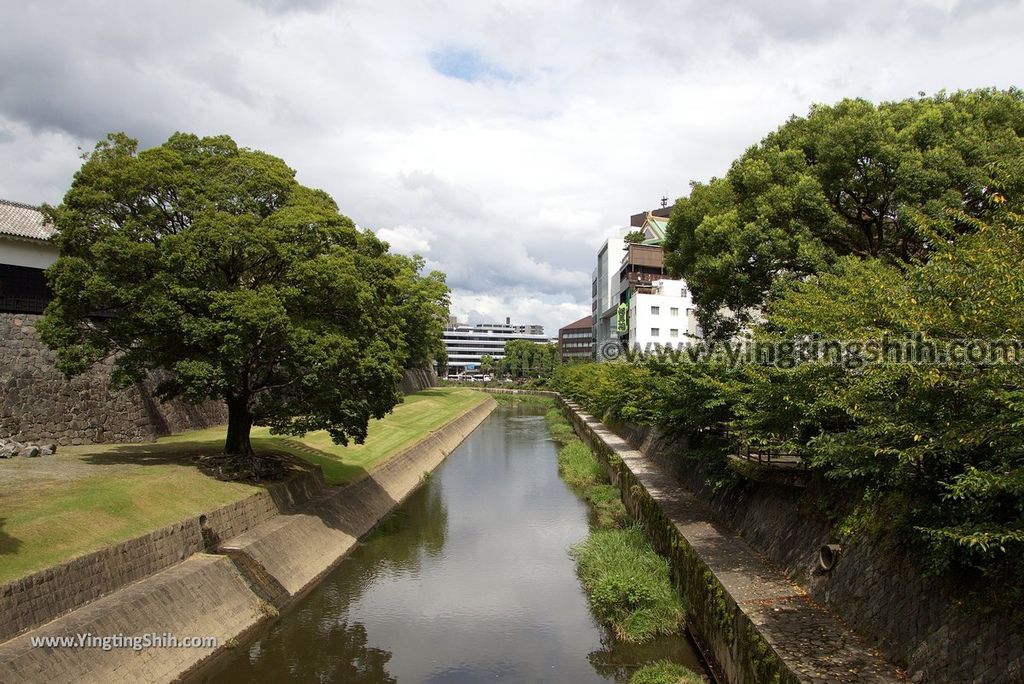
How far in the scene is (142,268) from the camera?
17.5 meters

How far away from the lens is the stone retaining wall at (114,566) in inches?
412

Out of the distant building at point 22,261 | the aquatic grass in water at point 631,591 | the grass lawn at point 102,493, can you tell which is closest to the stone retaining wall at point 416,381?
the distant building at point 22,261

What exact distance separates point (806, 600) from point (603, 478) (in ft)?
69.5

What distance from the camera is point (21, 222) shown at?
2675 centimetres

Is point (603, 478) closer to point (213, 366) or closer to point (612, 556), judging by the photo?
point (612, 556)

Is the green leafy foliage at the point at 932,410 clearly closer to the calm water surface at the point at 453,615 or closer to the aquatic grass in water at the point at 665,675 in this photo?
the aquatic grass in water at the point at 665,675

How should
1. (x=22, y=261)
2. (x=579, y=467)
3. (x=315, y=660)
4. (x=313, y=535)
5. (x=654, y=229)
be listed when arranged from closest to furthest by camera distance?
(x=315, y=660) < (x=313, y=535) < (x=22, y=261) < (x=579, y=467) < (x=654, y=229)

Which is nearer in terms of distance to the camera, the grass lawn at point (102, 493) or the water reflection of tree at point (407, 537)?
the grass lawn at point (102, 493)

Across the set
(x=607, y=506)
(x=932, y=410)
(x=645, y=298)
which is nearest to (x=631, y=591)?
(x=932, y=410)

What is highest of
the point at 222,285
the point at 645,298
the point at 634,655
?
the point at 645,298

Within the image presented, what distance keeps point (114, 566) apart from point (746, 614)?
39.1 feet

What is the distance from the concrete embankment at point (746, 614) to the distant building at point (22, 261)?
83.9 ft

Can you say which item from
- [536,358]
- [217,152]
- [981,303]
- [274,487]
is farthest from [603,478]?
[536,358]

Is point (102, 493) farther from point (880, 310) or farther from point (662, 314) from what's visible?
point (662, 314)
